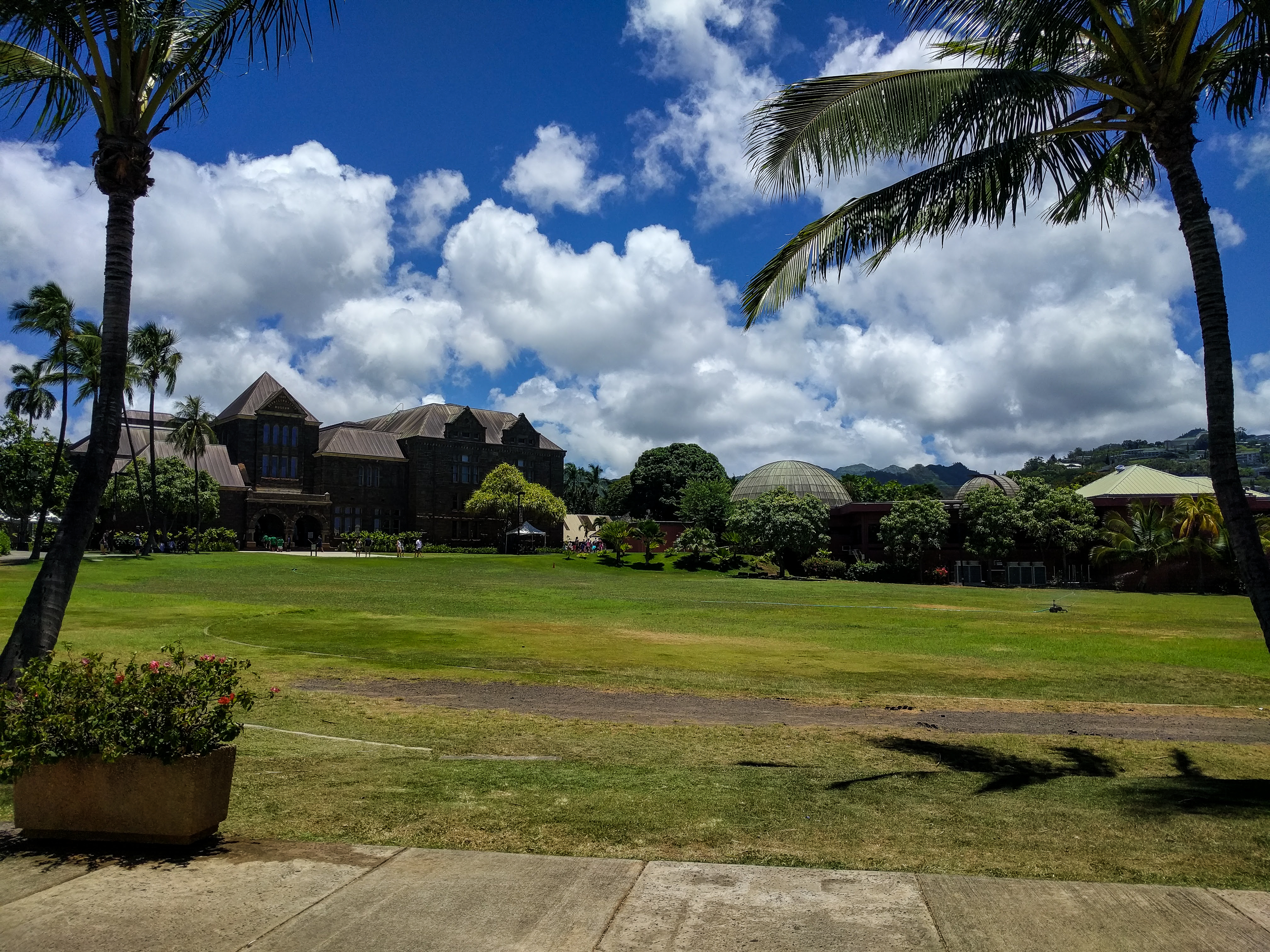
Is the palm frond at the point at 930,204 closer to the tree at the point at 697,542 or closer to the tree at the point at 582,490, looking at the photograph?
the tree at the point at 697,542

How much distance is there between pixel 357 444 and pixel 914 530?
179 feet

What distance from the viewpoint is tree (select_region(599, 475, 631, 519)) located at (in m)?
123

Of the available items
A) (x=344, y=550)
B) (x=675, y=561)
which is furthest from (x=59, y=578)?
(x=344, y=550)

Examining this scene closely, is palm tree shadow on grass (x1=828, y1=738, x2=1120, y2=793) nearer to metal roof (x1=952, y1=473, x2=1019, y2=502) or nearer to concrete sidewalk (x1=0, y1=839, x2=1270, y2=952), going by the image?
concrete sidewalk (x1=0, y1=839, x2=1270, y2=952)

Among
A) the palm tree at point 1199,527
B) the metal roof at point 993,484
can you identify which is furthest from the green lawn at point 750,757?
the metal roof at point 993,484

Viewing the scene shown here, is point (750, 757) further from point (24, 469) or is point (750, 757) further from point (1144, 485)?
point (1144, 485)

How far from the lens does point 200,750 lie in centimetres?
540

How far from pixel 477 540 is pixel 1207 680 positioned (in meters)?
78.7

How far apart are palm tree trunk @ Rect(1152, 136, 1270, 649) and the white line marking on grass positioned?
8.22 meters

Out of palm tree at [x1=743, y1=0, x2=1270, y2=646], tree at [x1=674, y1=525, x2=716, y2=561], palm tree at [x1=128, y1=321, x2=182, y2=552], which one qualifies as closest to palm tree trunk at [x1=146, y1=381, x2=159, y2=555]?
palm tree at [x1=128, y1=321, x2=182, y2=552]

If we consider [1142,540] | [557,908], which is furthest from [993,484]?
[557,908]

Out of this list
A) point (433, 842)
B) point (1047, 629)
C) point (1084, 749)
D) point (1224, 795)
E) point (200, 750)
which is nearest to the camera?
point (200, 750)

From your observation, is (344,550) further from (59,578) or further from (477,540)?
(59,578)

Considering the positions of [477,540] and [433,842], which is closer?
[433,842]
